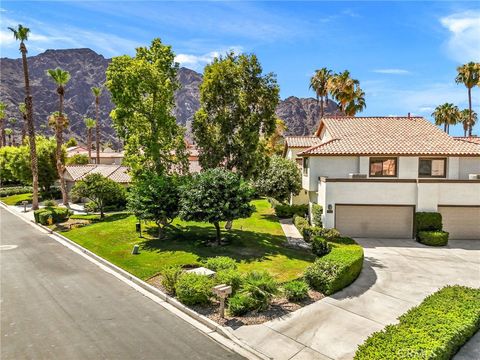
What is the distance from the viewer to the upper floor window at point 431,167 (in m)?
25.7

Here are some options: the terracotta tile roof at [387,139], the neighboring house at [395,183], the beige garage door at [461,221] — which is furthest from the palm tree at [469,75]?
the beige garage door at [461,221]

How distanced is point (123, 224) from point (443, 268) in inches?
976

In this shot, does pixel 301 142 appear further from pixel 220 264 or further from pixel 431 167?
pixel 220 264

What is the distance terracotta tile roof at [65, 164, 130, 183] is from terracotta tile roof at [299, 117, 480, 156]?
28.4 metres

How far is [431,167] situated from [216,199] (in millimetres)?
16870

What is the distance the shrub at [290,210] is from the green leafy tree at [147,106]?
11064 mm

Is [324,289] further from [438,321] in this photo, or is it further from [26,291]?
[26,291]

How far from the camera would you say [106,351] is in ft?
35.4

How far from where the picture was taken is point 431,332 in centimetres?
1003

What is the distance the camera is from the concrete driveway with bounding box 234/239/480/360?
36.0ft

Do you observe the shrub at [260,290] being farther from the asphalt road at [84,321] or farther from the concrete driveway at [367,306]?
the asphalt road at [84,321]

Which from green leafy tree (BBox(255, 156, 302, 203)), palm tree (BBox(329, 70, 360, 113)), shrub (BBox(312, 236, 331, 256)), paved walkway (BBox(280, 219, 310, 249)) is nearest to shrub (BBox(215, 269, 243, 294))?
shrub (BBox(312, 236, 331, 256))

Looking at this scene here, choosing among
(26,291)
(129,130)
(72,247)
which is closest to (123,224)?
(72,247)

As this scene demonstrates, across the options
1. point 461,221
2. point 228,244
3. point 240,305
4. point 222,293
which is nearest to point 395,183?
point 461,221
